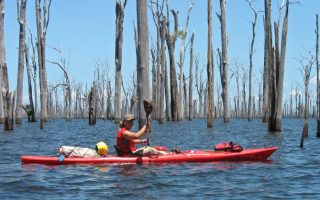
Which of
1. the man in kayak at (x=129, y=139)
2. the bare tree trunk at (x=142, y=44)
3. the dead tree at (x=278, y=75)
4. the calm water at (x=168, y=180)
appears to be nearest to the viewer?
the calm water at (x=168, y=180)

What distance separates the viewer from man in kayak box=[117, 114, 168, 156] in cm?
1147

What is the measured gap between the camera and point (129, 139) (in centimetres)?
1161

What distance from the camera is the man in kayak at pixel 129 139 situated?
11469 millimetres

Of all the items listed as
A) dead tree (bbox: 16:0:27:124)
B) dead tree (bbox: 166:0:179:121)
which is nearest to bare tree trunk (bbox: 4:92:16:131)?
dead tree (bbox: 16:0:27:124)

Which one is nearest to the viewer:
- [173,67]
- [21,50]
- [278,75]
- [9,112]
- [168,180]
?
[168,180]

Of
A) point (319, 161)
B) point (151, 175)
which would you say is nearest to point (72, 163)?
point (151, 175)

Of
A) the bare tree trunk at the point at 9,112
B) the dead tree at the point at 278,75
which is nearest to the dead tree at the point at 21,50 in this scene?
the bare tree trunk at the point at 9,112

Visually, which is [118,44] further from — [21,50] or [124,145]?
[124,145]

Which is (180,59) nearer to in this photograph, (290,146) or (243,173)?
(290,146)

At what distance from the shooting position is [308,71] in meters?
62.2

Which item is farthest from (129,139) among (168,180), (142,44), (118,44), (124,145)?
(118,44)

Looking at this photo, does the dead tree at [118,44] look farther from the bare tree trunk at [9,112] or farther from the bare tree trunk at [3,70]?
the bare tree trunk at [9,112]

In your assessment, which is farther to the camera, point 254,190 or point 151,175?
point 151,175

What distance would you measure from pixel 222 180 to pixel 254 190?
43.0 inches
